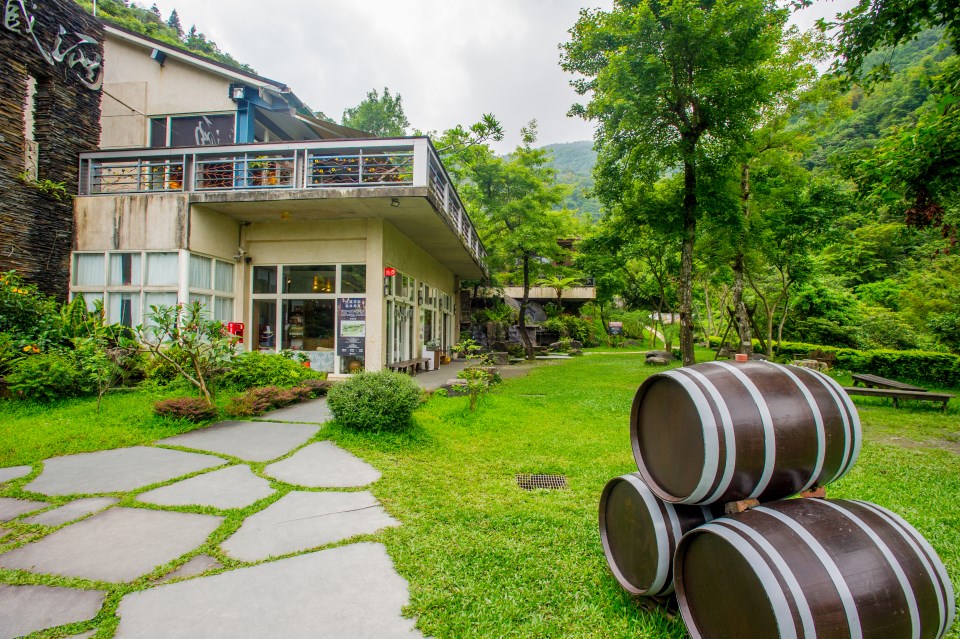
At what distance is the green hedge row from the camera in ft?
38.3

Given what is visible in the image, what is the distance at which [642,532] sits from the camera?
2.15m

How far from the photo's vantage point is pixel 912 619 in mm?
1431

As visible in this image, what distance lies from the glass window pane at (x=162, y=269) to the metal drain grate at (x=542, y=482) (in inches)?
332

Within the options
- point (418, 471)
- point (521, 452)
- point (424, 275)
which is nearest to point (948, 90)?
point (521, 452)

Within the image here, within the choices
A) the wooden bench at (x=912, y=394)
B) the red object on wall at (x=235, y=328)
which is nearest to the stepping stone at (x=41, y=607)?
the red object on wall at (x=235, y=328)

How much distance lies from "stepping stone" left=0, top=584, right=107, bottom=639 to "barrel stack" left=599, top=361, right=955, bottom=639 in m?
2.68

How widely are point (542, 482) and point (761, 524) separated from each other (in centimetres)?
262

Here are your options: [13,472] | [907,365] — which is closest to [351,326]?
[13,472]

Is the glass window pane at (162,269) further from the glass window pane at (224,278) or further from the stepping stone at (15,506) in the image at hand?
Result: the stepping stone at (15,506)

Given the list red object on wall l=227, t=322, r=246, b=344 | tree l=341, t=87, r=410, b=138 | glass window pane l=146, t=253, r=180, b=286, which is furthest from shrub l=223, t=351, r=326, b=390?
tree l=341, t=87, r=410, b=138

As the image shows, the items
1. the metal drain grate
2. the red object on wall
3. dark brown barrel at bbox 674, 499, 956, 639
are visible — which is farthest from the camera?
the red object on wall

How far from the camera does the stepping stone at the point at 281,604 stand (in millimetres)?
1956

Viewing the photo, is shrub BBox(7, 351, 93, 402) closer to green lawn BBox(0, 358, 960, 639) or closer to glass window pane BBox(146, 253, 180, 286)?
green lawn BBox(0, 358, 960, 639)

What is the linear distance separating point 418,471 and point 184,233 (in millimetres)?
7811
